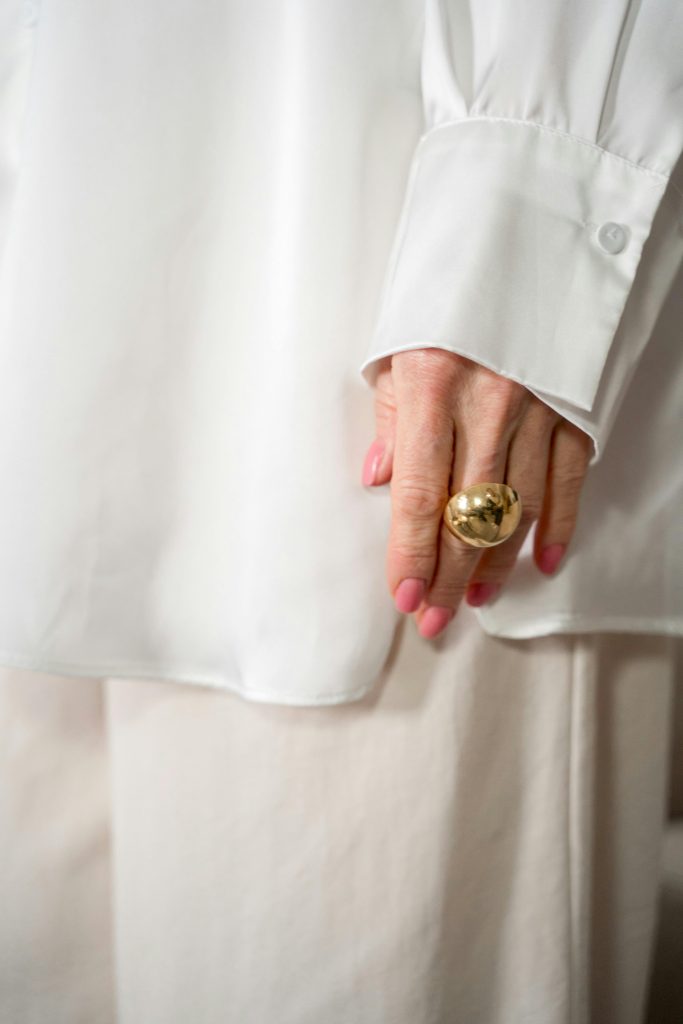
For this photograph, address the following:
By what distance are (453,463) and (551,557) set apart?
0.40 ft

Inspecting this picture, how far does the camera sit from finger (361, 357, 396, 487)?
54 cm

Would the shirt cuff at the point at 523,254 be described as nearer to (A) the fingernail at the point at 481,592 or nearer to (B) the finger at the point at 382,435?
(B) the finger at the point at 382,435

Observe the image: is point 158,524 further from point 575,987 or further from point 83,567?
point 575,987

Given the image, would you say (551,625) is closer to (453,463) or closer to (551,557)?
(551,557)

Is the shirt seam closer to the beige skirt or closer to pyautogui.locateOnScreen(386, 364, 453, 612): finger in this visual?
pyautogui.locateOnScreen(386, 364, 453, 612): finger

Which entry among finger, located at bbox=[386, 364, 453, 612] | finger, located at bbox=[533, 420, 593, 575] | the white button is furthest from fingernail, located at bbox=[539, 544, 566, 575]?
the white button

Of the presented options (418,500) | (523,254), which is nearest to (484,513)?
(418,500)

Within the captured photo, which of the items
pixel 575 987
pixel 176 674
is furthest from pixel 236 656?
pixel 575 987

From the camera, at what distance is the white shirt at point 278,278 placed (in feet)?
1.64

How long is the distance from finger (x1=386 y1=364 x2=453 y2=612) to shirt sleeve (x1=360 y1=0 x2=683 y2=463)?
3cm

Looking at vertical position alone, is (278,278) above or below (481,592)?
above

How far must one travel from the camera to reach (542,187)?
497 millimetres

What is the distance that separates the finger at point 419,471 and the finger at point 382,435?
0.02 m

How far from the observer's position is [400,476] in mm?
501
